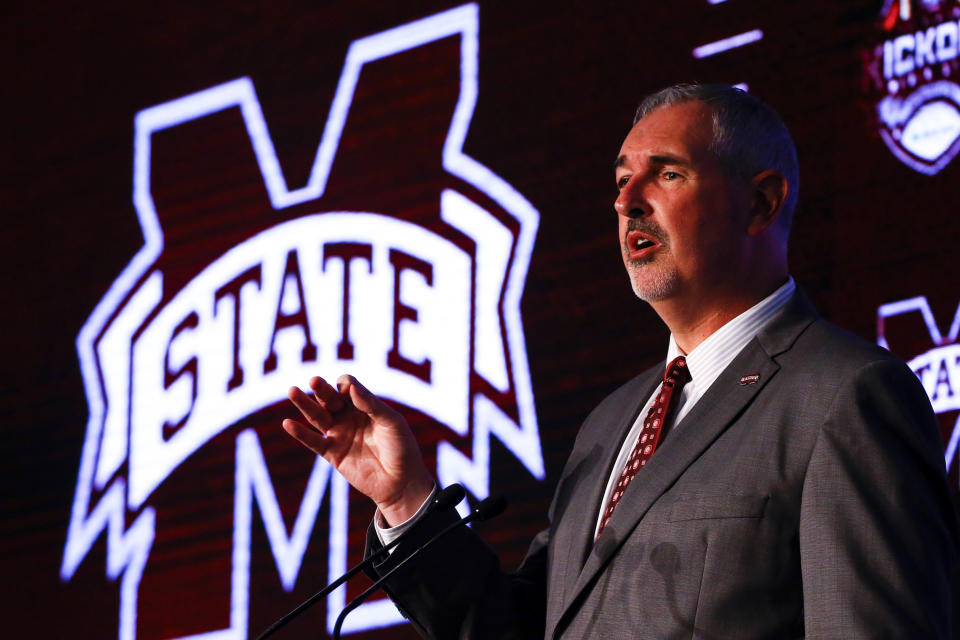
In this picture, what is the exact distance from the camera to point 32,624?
3592mm

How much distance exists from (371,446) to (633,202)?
595 mm

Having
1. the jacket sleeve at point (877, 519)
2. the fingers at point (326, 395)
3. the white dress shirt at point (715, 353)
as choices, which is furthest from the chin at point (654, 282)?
the fingers at point (326, 395)

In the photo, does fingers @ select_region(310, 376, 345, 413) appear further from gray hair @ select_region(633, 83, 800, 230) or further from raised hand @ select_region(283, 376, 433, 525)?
gray hair @ select_region(633, 83, 800, 230)

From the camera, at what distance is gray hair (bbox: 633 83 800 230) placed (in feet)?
6.95

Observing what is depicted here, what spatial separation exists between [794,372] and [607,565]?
38cm

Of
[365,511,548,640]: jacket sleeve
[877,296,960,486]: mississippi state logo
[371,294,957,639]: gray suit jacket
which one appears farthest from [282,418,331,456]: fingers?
[877,296,960,486]: mississippi state logo

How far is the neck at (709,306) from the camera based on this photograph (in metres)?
2.06

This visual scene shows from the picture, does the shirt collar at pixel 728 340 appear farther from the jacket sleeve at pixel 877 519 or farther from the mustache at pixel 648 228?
A: the jacket sleeve at pixel 877 519

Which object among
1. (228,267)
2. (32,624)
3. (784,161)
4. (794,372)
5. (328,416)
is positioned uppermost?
(228,267)

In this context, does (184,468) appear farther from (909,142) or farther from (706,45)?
(909,142)

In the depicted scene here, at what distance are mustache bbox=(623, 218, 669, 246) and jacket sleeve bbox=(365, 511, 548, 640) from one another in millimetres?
564

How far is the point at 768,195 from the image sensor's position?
6.97ft

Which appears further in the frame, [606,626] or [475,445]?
[475,445]

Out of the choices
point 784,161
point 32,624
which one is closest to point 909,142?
point 784,161
